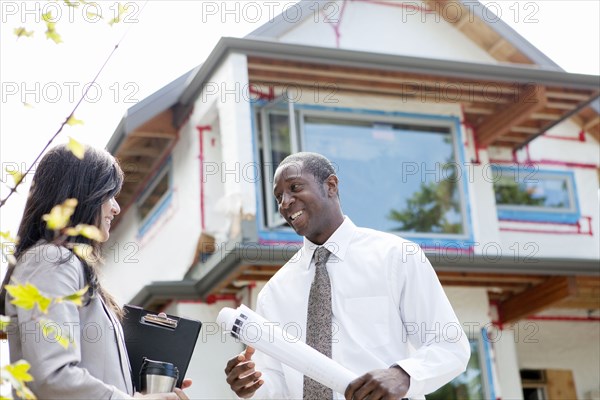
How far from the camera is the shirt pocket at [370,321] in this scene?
403 cm

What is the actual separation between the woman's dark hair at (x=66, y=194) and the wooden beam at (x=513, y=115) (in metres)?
9.77

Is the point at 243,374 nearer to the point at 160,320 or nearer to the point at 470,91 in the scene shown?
the point at 160,320

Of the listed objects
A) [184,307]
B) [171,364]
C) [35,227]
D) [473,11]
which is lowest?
[171,364]

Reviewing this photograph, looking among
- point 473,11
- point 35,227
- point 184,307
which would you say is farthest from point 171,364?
point 473,11

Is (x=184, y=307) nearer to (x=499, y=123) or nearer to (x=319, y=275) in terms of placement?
(x=499, y=123)

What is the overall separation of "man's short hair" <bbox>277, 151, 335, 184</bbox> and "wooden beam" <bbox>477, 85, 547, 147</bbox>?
8.43 m

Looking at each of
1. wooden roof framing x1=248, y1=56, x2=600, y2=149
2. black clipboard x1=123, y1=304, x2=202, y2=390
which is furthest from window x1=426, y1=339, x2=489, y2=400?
black clipboard x1=123, y1=304, x2=202, y2=390

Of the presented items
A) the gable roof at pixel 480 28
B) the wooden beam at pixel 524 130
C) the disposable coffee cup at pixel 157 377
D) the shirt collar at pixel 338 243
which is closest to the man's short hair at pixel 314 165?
the shirt collar at pixel 338 243

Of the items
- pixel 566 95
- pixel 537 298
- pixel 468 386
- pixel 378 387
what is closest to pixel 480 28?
pixel 566 95

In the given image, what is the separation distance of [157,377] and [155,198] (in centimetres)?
1097

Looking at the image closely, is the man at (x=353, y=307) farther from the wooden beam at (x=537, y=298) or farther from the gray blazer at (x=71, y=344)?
the wooden beam at (x=537, y=298)

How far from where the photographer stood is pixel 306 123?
11938 millimetres

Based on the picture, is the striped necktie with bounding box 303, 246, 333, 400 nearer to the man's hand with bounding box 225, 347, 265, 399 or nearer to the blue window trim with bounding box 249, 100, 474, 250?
the man's hand with bounding box 225, 347, 265, 399

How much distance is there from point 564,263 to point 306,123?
3.48m
